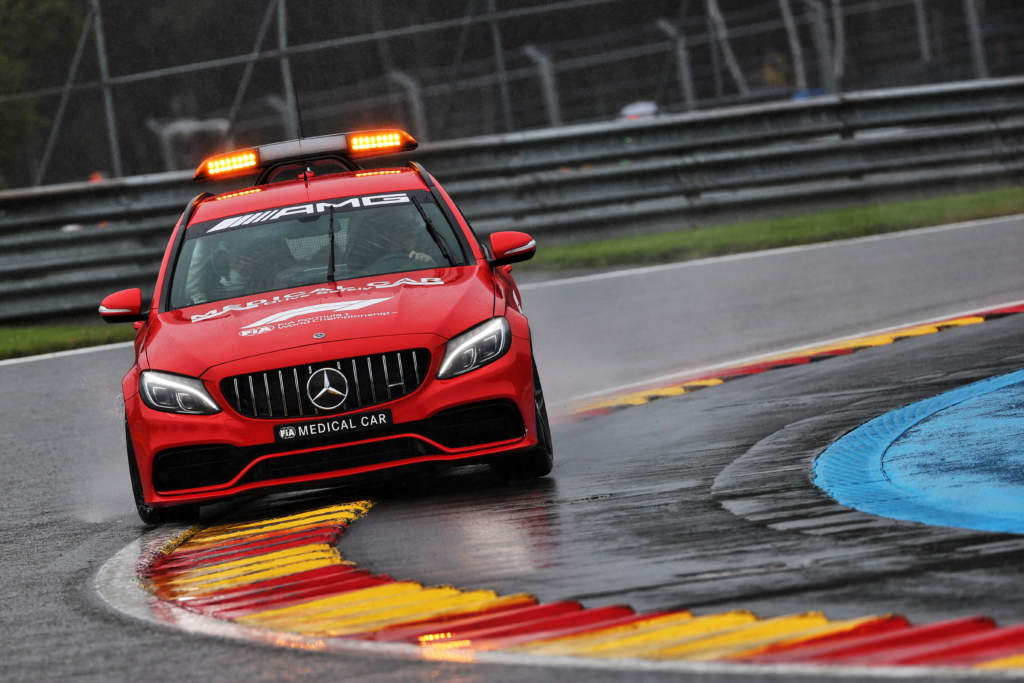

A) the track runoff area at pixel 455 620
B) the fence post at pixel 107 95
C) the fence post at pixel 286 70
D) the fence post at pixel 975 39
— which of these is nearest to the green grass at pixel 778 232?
the fence post at pixel 975 39

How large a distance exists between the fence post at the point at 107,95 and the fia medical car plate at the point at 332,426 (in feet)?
40.1

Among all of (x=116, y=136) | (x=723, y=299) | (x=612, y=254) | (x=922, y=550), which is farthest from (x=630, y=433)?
(x=116, y=136)

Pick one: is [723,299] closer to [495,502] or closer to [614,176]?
[614,176]

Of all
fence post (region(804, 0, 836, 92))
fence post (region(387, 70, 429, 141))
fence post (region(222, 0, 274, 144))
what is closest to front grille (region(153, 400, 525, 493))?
fence post (region(222, 0, 274, 144))

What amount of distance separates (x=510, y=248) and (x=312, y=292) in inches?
39.2

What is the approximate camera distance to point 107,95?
18844 mm

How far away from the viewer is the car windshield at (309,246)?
832 centimetres

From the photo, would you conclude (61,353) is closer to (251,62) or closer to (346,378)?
(251,62)

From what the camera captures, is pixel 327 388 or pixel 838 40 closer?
pixel 327 388

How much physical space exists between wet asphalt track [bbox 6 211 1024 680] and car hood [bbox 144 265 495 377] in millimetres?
758

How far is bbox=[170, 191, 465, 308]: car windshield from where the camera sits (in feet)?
27.3

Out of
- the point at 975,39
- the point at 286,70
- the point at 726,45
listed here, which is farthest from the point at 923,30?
the point at 286,70

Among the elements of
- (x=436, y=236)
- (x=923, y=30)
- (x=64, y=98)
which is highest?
(x=64, y=98)

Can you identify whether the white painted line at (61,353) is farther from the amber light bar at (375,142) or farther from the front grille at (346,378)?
the front grille at (346,378)
